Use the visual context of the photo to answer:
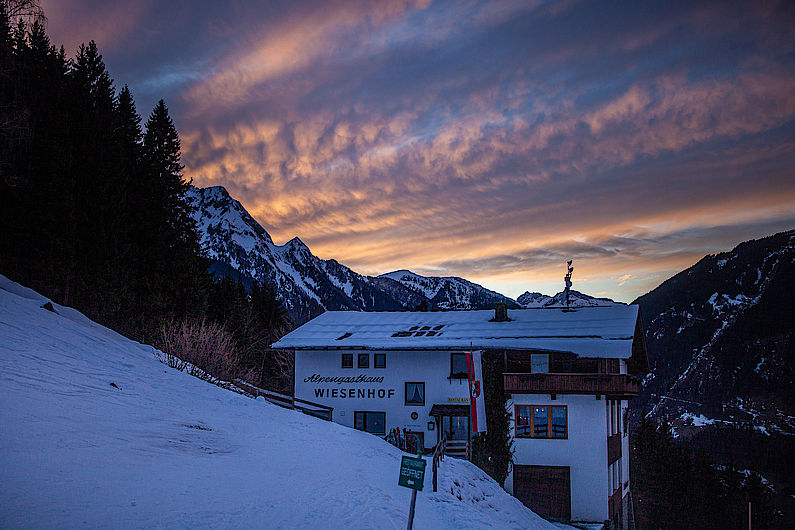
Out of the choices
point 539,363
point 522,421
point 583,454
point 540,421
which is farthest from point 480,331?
point 583,454

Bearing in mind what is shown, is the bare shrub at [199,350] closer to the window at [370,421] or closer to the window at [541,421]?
the window at [370,421]

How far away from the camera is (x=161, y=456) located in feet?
51.0

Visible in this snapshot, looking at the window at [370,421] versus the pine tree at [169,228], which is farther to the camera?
the pine tree at [169,228]

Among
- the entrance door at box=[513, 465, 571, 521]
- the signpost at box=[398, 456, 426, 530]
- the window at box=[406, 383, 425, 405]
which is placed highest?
the signpost at box=[398, 456, 426, 530]

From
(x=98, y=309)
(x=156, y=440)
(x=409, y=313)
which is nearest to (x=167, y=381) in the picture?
(x=156, y=440)

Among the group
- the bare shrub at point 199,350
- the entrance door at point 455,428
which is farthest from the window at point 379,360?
the bare shrub at point 199,350

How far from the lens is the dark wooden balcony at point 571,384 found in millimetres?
33406

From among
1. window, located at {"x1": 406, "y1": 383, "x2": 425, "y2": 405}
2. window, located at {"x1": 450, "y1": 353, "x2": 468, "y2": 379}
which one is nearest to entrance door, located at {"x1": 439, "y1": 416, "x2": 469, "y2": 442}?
window, located at {"x1": 406, "y1": 383, "x2": 425, "y2": 405}

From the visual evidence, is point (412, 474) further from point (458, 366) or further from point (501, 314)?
point (501, 314)

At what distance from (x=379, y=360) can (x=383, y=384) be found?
1543 mm

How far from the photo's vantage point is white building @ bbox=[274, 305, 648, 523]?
3425 centimetres

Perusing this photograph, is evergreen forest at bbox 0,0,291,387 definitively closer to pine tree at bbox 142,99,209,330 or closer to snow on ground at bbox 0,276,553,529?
pine tree at bbox 142,99,209,330

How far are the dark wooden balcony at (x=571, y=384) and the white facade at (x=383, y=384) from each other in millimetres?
3761

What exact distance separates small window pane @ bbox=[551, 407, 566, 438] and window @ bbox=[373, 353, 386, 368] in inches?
431
